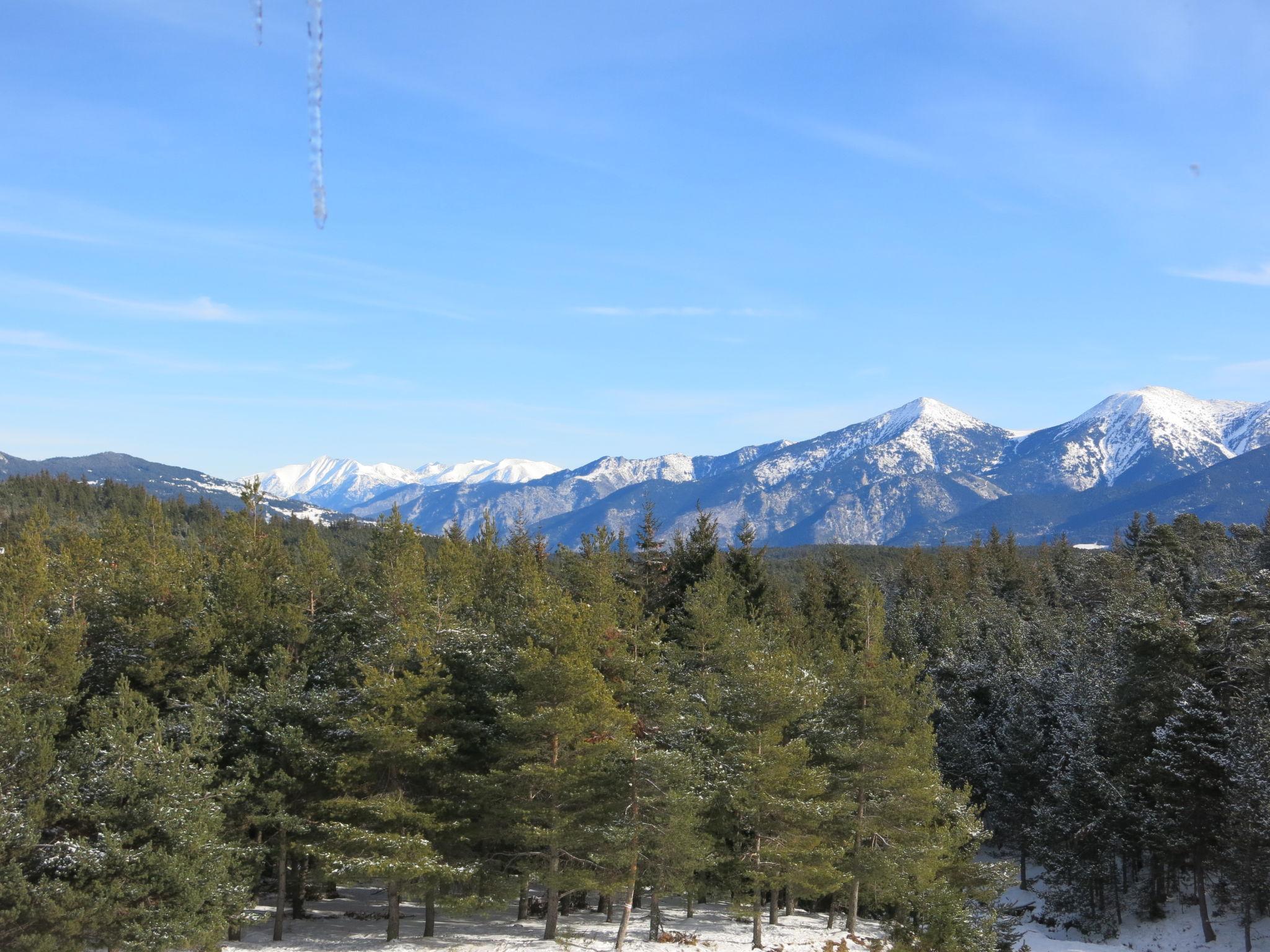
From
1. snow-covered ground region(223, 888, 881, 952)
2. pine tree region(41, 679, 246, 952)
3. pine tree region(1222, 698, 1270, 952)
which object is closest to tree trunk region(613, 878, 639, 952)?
snow-covered ground region(223, 888, 881, 952)

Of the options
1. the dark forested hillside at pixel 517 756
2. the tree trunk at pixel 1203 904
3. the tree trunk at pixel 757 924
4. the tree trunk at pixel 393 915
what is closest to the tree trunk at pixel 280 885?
the dark forested hillside at pixel 517 756

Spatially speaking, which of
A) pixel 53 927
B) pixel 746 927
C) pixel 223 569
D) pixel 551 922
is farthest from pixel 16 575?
pixel 746 927

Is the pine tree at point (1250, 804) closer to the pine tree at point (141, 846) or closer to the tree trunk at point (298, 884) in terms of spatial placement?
the tree trunk at point (298, 884)

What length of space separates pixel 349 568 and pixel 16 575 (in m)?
26.3

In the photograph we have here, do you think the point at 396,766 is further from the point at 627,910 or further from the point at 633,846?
the point at 627,910

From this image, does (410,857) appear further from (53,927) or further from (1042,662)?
(1042,662)

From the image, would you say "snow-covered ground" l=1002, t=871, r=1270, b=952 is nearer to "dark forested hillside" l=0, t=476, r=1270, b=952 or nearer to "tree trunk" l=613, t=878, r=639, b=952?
"dark forested hillside" l=0, t=476, r=1270, b=952

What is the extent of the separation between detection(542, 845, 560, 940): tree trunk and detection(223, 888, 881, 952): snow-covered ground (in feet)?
1.65

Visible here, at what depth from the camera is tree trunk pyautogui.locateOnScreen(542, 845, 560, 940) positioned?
34.1 m

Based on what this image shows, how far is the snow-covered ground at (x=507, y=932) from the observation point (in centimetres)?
3547

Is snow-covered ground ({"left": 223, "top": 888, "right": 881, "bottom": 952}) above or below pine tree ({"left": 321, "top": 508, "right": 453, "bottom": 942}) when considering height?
below

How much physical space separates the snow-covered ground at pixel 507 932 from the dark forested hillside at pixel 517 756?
1.06 metres

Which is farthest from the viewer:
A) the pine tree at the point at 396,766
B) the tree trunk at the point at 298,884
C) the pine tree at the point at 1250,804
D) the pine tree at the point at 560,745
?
the tree trunk at the point at 298,884

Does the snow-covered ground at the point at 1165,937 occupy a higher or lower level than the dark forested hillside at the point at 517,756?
lower
